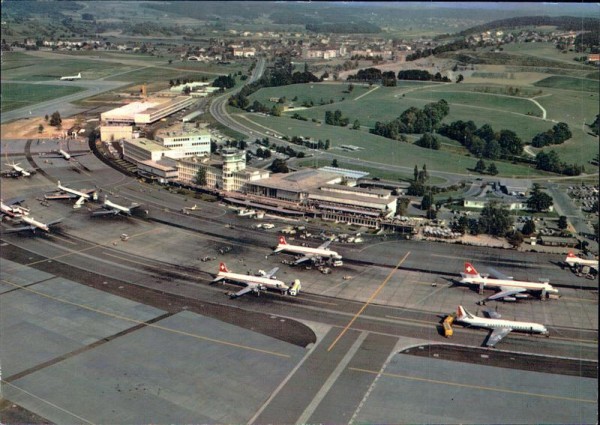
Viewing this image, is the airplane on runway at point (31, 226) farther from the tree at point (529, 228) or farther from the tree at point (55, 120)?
the tree at point (55, 120)

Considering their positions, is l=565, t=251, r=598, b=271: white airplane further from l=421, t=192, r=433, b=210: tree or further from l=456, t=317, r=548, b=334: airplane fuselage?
l=421, t=192, r=433, b=210: tree

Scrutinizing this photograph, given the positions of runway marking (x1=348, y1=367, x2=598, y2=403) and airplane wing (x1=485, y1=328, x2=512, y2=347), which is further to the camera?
airplane wing (x1=485, y1=328, x2=512, y2=347)

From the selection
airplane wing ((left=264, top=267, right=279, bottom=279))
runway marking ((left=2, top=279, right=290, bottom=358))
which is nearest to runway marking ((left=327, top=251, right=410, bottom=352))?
runway marking ((left=2, top=279, right=290, bottom=358))

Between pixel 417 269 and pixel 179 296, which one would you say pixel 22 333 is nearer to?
pixel 179 296

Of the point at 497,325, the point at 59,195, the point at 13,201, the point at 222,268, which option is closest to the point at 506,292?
the point at 497,325

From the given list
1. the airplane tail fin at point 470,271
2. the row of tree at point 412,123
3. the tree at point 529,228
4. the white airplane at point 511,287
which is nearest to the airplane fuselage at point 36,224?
the airplane tail fin at point 470,271

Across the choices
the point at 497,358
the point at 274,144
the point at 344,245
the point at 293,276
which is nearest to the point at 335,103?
the point at 274,144
